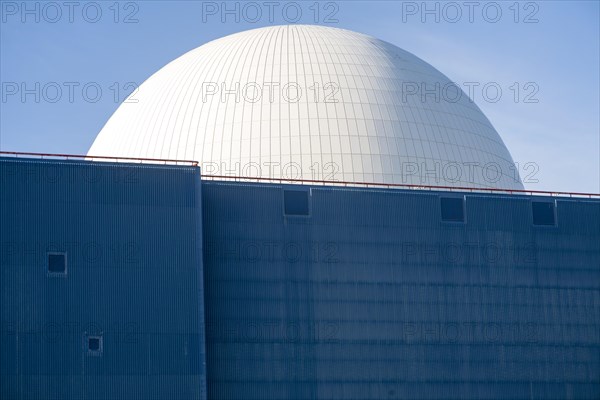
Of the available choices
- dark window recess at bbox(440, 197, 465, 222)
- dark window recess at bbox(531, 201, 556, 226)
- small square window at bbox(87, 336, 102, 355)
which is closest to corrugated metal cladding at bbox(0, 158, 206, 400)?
small square window at bbox(87, 336, 102, 355)

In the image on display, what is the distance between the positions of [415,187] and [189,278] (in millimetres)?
14880

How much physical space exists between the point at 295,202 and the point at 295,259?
2.88 meters

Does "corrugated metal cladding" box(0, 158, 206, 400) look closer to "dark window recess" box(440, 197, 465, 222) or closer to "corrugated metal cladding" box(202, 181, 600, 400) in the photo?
"corrugated metal cladding" box(202, 181, 600, 400)

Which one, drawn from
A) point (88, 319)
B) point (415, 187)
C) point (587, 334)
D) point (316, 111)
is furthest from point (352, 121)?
point (88, 319)

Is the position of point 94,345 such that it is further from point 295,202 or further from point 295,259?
point 295,202

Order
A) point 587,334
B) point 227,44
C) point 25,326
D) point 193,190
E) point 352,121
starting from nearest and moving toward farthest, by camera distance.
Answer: point 25,326 < point 193,190 < point 587,334 < point 352,121 < point 227,44

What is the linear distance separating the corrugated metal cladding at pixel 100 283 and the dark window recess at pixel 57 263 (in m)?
0.10

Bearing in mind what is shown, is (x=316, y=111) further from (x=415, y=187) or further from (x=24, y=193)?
(x=24, y=193)

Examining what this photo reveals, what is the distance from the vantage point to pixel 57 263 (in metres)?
53.5

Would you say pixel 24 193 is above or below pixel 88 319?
above

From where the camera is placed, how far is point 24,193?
53.8 meters

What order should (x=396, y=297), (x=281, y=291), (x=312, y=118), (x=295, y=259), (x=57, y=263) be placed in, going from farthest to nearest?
(x=312, y=118) < (x=396, y=297) < (x=295, y=259) < (x=281, y=291) < (x=57, y=263)

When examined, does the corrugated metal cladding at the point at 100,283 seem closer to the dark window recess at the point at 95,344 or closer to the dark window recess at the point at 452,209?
the dark window recess at the point at 95,344

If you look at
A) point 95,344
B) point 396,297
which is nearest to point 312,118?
point 396,297
